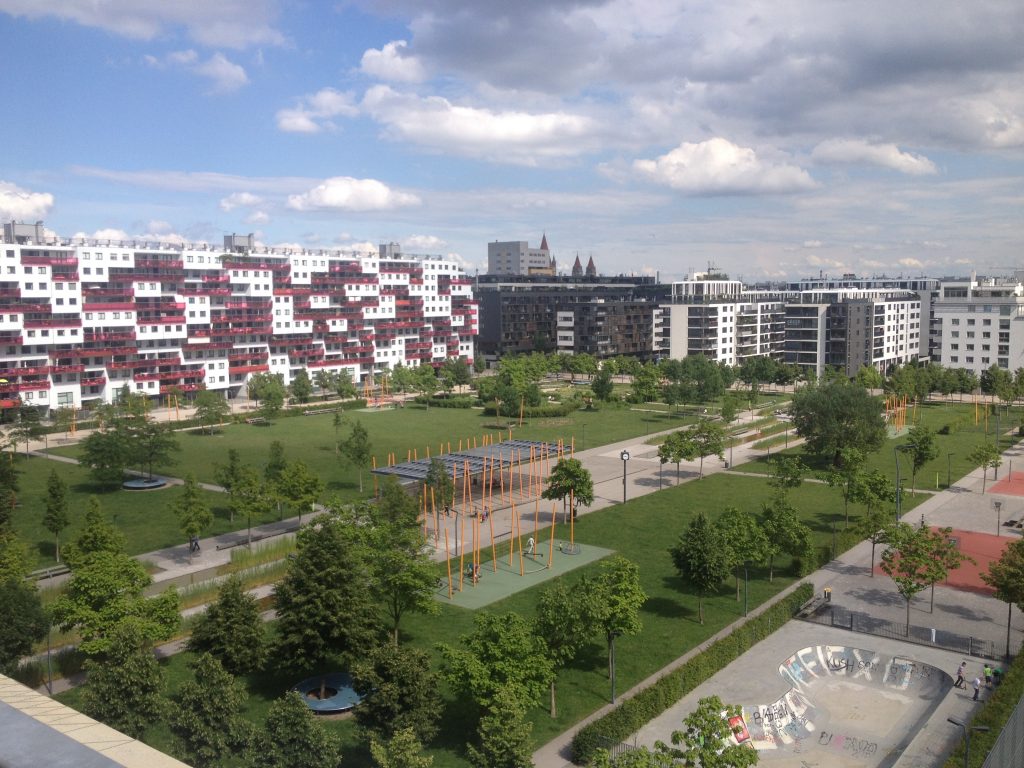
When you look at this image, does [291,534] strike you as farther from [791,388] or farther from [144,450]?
[791,388]

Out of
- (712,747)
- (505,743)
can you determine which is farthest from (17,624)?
(712,747)

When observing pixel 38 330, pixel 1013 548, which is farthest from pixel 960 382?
pixel 38 330

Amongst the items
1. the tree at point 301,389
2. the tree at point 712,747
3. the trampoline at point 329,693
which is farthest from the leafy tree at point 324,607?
the tree at point 301,389

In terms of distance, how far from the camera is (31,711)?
7.32m

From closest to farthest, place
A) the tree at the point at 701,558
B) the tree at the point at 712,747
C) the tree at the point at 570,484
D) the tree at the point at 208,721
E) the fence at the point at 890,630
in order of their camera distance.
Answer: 1. the tree at the point at 712,747
2. the tree at the point at 208,721
3. the fence at the point at 890,630
4. the tree at the point at 701,558
5. the tree at the point at 570,484

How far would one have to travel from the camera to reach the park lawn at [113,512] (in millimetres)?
45062

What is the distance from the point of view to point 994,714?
24609mm

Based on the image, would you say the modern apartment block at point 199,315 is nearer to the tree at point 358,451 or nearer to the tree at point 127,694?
the tree at point 358,451

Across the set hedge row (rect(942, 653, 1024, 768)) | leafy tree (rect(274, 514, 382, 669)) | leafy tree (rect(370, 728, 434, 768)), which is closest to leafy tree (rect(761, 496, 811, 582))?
hedge row (rect(942, 653, 1024, 768))

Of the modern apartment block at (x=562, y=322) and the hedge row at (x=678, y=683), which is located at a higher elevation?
the modern apartment block at (x=562, y=322)

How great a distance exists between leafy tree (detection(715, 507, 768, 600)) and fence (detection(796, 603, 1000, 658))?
2948 millimetres

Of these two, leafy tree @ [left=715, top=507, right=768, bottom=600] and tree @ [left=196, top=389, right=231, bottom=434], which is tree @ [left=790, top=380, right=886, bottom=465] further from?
tree @ [left=196, top=389, right=231, bottom=434]

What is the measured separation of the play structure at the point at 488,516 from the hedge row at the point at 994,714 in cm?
1976

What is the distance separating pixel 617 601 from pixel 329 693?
9.84m
